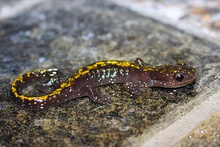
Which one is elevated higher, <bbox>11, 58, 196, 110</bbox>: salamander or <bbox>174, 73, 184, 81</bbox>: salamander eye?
<bbox>174, 73, 184, 81</bbox>: salamander eye

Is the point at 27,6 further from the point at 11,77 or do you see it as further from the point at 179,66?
the point at 179,66

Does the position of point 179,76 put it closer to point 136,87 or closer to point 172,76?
point 172,76

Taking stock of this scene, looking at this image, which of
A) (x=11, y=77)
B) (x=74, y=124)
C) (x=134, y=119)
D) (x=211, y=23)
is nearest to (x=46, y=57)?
(x=11, y=77)

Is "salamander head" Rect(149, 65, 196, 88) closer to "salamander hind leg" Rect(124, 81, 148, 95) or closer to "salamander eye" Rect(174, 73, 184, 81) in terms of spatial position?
"salamander eye" Rect(174, 73, 184, 81)

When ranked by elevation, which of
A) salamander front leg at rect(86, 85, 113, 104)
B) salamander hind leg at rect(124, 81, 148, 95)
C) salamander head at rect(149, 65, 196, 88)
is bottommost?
salamander front leg at rect(86, 85, 113, 104)

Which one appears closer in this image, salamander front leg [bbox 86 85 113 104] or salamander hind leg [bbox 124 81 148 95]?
salamander front leg [bbox 86 85 113 104]

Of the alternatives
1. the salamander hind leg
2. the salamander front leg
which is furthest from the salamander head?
the salamander front leg
